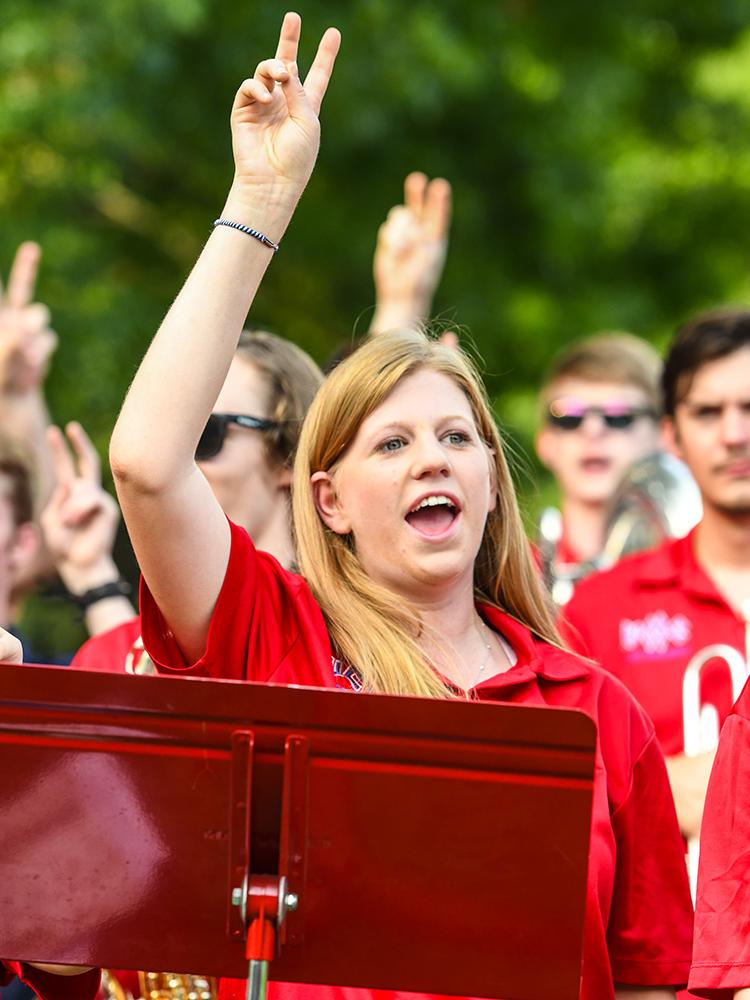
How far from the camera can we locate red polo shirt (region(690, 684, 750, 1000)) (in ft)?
8.77

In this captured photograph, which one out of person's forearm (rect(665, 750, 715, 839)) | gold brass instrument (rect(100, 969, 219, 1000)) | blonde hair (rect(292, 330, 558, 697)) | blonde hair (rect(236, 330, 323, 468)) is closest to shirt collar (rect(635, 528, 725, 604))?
person's forearm (rect(665, 750, 715, 839))

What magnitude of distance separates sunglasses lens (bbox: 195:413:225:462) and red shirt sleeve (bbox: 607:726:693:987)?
145 centimetres

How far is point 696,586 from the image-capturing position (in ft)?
15.4

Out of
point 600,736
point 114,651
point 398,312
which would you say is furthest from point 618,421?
point 600,736

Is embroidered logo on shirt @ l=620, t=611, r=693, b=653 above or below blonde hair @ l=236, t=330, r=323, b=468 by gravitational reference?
below

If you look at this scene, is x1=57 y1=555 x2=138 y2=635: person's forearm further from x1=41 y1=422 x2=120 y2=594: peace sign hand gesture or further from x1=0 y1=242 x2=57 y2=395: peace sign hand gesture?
x1=0 y1=242 x2=57 y2=395: peace sign hand gesture

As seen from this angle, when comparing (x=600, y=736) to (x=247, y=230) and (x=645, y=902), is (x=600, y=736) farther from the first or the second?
(x=247, y=230)

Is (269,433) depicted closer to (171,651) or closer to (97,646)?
(97,646)

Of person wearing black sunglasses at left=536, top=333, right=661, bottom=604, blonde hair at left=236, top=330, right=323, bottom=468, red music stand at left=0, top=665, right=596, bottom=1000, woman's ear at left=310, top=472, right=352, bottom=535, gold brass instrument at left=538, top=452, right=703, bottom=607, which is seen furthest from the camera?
person wearing black sunglasses at left=536, top=333, right=661, bottom=604

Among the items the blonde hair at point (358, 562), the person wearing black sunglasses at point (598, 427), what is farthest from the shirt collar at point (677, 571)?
the blonde hair at point (358, 562)

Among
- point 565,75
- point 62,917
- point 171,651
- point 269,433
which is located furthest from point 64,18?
point 62,917

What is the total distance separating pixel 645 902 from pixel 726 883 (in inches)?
12.5

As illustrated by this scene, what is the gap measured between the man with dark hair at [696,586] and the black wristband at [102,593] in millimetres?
1283

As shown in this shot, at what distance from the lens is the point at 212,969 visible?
243 cm
